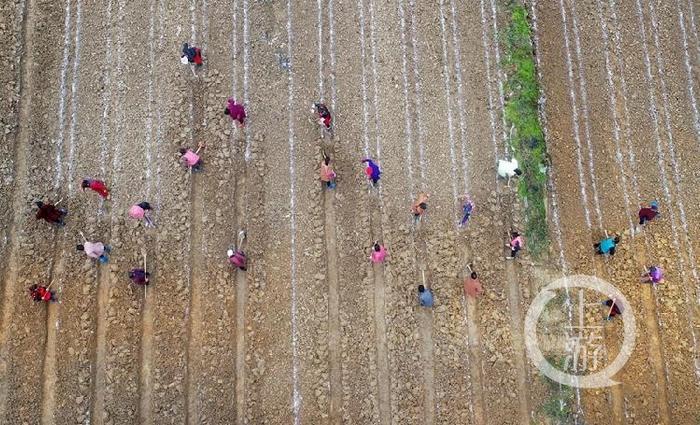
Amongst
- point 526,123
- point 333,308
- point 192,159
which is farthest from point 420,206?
point 192,159

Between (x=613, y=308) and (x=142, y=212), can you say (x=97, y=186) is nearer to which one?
(x=142, y=212)

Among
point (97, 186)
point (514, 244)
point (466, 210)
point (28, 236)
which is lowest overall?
point (514, 244)

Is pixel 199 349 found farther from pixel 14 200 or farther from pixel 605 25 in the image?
pixel 605 25

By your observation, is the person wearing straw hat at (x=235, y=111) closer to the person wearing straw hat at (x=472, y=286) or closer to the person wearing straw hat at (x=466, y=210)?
the person wearing straw hat at (x=466, y=210)

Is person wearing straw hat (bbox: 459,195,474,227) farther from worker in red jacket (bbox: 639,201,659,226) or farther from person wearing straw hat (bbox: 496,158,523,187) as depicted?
worker in red jacket (bbox: 639,201,659,226)

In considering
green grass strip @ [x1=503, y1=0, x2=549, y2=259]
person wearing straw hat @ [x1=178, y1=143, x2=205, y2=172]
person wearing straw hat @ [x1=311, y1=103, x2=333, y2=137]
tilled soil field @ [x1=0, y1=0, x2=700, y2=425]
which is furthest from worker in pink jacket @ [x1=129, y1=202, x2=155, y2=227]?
green grass strip @ [x1=503, y1=0, x2=549, y2=259]

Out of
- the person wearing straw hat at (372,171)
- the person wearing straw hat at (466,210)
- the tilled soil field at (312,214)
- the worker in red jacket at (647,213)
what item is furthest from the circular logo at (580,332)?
the person wearing straw hat at (372,171)

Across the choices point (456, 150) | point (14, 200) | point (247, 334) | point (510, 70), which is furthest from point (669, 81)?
point (14, 200)
